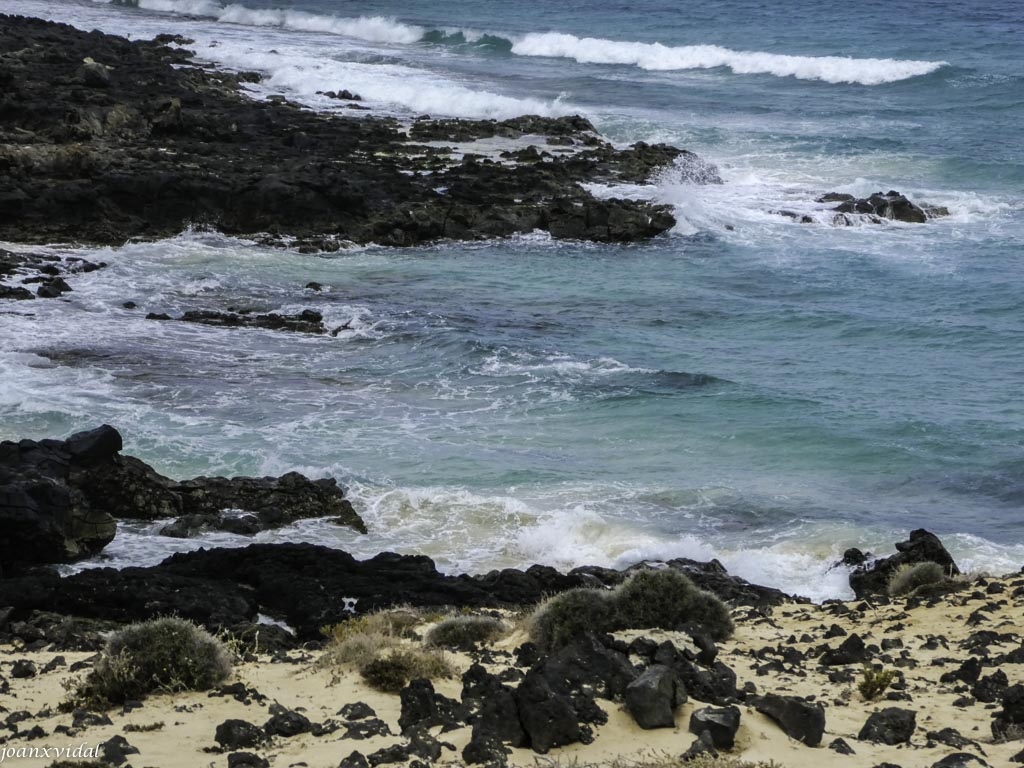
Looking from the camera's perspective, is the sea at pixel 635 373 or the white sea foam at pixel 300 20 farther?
the white sea foam at pixel 300 20

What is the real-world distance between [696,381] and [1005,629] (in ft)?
34.3

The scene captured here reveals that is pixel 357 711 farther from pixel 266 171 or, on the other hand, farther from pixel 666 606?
pixel 266 171

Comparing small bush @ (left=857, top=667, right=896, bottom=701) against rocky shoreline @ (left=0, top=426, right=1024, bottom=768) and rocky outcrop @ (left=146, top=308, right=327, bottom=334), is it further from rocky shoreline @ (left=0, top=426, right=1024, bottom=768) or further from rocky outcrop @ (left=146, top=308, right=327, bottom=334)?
rocky outcrop @ (left=146, top=308, right=327, bottom=334)

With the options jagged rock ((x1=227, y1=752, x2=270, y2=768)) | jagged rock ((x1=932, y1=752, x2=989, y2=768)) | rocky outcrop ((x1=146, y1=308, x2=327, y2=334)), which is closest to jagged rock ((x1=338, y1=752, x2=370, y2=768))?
jagged rock ((x1=227, y1=752, x2=270, y2=768))

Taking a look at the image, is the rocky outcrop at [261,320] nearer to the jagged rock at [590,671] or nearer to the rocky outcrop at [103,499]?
the rocky outcrop at [103,499]

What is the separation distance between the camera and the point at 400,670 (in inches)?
359

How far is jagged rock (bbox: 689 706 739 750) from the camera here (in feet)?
25.6

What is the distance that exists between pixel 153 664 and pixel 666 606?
413 centimetres

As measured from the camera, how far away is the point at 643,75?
190 feet

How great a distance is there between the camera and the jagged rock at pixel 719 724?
25.6ft

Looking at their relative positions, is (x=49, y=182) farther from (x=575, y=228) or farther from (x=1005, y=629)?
(x=1005, y=629)

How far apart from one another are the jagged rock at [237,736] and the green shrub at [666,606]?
3401mm

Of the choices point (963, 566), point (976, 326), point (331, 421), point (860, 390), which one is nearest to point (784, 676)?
point (963, 566)

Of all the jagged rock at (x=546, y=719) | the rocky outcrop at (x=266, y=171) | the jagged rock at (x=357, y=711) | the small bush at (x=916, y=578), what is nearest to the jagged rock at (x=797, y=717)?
the jagged rock at (x=546, y=719)
